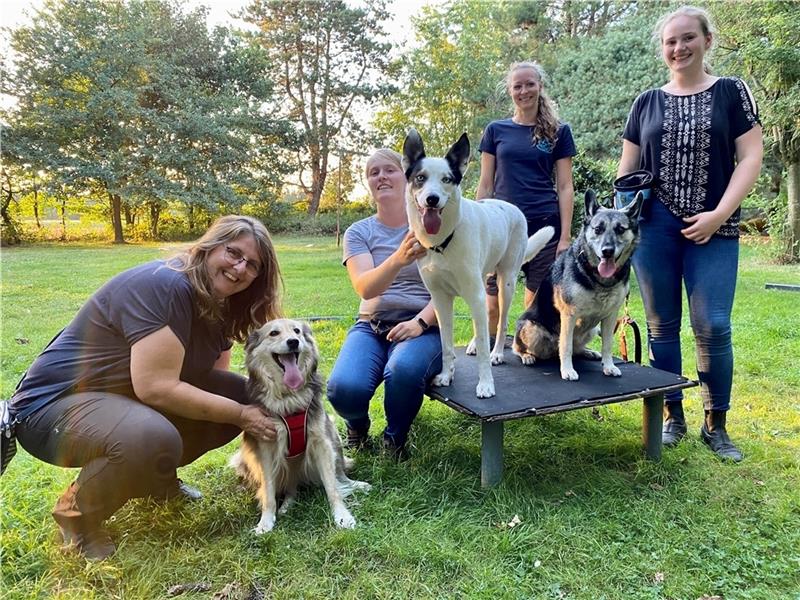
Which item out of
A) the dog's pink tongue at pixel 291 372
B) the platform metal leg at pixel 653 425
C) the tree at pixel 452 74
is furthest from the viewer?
the tree at pixel 452 74

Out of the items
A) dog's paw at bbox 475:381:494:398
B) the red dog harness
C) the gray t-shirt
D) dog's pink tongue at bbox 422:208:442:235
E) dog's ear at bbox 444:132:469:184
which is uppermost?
dog's ear at bbox 444:132:469:184

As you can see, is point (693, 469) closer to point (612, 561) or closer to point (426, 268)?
point (612, 561)

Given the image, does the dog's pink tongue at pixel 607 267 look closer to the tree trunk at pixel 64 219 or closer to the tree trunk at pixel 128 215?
the tree trunk at pixel 64 219

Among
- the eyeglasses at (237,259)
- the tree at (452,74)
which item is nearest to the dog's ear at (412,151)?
the eyeglasses at (237,259)

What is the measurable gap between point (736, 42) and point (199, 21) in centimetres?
1735

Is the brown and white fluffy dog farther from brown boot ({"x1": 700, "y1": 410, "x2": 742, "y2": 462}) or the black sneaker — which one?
brown boot ({"x1": 700, "y1": 410, "x2": 742, "y2": 462})

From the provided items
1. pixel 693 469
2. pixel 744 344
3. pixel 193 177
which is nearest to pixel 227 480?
pixel 693 469

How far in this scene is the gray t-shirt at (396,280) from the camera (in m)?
3.04

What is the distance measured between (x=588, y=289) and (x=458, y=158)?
3.27 feet

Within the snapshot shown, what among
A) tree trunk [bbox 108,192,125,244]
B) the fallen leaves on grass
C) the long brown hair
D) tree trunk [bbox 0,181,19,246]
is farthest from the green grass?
tree trunk [bbox 108,192,125,244]

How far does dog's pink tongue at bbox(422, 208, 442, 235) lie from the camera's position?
2342mm

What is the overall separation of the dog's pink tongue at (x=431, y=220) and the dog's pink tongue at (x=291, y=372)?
86cm

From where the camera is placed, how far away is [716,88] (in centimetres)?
261

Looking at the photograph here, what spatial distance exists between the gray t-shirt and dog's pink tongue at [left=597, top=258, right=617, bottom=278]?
996mm
